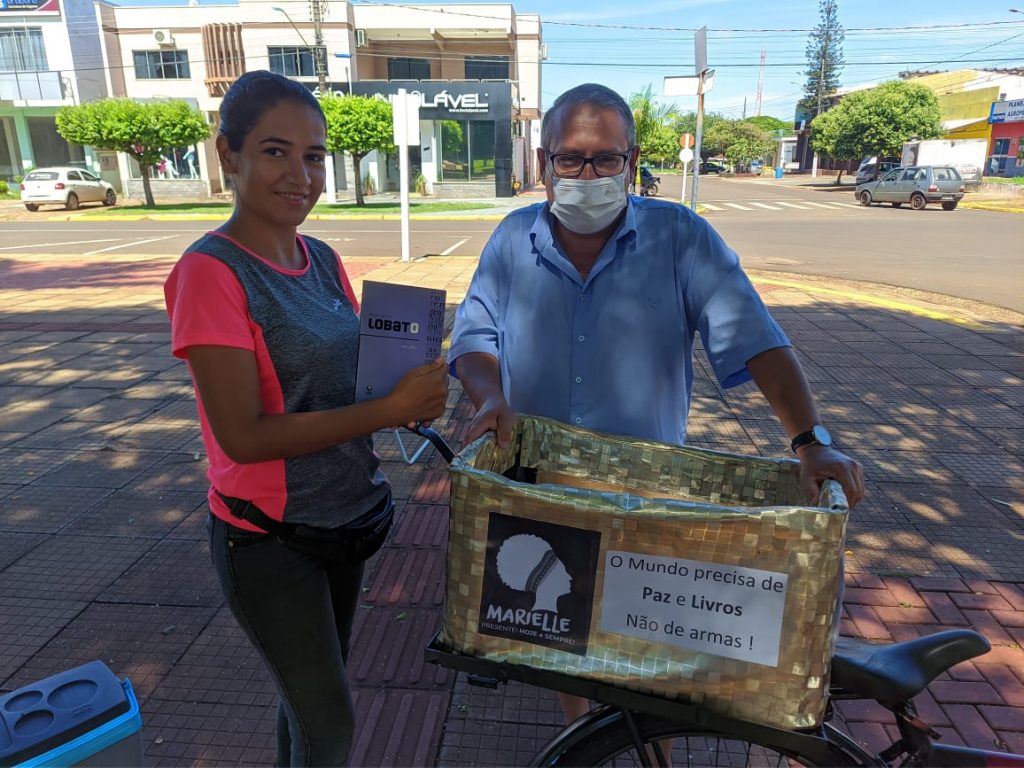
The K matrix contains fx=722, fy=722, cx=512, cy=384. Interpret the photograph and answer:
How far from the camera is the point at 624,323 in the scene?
1.77 metres

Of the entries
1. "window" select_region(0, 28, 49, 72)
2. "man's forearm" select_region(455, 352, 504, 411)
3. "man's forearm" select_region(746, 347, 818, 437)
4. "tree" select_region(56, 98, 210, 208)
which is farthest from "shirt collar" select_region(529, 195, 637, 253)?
"window" select_region(0, 28, 49, 72)

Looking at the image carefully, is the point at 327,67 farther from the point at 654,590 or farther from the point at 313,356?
the point at 654,590

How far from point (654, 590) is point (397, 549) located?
245 centimetres

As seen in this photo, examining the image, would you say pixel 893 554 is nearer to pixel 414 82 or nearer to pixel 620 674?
pixel 620 674

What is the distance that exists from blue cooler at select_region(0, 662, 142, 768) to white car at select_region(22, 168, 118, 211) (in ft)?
88.7

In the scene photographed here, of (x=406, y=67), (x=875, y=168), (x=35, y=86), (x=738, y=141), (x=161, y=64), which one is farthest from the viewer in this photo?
(x=738, y=141)

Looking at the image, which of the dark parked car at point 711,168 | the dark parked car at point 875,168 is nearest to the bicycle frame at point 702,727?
the dark parked car at point 875,168

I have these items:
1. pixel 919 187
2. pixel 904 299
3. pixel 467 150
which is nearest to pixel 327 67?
pixel 467 150

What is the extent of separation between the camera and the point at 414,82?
96.1 ft

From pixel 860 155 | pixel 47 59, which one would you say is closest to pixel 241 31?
pixel 47 59

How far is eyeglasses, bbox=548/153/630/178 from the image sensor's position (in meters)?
1.76

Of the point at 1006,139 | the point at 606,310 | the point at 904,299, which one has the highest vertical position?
the point at 1006,139

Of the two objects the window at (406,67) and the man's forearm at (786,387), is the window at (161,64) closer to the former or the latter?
the window at (406,67)

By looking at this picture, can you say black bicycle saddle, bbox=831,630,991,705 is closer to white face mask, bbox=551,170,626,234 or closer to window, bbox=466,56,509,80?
white face mask, bbox=551,170,626,234
